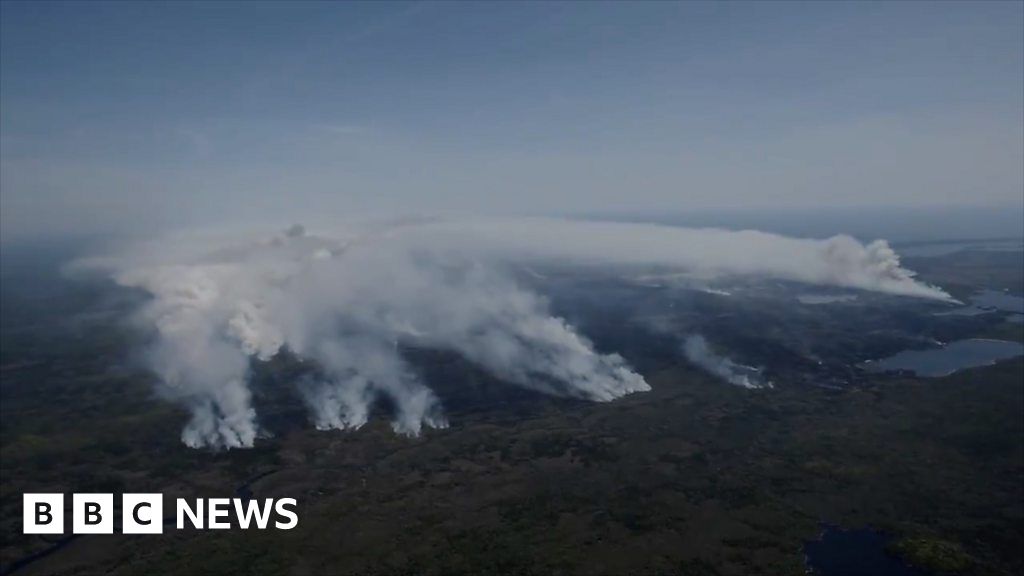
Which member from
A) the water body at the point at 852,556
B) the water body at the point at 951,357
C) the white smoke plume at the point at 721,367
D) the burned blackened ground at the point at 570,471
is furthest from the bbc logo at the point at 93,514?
the water body at the point at 951,357

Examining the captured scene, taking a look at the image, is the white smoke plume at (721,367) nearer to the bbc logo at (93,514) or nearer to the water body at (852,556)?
the water body at (852,556)

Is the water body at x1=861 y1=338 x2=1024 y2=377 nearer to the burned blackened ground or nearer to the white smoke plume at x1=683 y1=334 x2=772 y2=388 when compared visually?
the burned blackened ground

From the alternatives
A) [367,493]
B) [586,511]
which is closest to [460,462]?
[367,493]

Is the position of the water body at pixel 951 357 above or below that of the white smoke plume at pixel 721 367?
above

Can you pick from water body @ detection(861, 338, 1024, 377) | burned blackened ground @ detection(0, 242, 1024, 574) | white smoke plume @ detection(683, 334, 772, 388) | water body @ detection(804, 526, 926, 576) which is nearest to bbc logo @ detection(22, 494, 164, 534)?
burned blackened ground @ detection(0, 242, 1024, 574)

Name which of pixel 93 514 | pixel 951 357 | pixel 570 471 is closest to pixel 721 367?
pixel 951 357

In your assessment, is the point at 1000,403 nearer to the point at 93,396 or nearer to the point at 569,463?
the point at 569,463

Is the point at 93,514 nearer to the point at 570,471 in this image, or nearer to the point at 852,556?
the point at 570,471
